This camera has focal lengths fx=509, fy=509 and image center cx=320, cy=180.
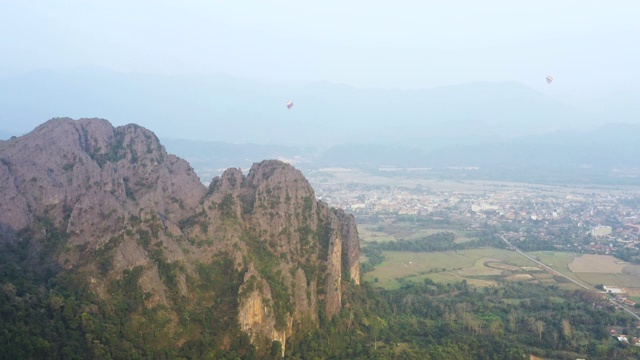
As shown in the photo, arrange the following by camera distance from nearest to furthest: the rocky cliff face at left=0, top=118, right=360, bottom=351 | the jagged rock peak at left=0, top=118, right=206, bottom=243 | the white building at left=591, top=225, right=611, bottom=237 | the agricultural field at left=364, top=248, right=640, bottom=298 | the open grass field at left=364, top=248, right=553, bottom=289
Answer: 1. the rocky cliff face at left=0, top=118, right=360, bottom=351
2. the jagged rock peak at left=0, top=118, right=206, bottom=243
3. the agricultural field at left=364, top=248, right=640, bottom=298
4. the open grass field at left=364, top=248, right=553, bottom=289
5. the white building at left=591, top=225, right=611, bottom=237

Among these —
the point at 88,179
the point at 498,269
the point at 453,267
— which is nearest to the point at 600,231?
the point at 498,269

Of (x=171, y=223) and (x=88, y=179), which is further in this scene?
(x=88, y=179)

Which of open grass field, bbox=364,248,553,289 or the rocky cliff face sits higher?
the rocky cliff face

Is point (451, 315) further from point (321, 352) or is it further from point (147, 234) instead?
point (147, 234)

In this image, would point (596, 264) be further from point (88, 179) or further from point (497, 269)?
point (88, 179)

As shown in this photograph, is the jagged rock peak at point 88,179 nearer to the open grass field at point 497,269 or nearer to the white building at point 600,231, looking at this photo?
the open grass field at point 497,269

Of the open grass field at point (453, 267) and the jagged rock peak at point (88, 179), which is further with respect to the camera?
the open grass field at point (453, 267)

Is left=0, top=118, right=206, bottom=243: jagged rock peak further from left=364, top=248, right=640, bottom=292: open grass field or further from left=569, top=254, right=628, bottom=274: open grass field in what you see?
left=569, top=254, right=628, bottom=274: open grass field

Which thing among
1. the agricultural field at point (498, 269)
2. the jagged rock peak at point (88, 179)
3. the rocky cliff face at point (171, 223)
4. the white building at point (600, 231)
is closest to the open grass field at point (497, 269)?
the agricultural field at point (498, 269)

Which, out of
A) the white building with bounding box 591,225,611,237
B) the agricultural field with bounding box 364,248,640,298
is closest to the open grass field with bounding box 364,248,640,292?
the agricultural field with bounding box 364,248,640,298
